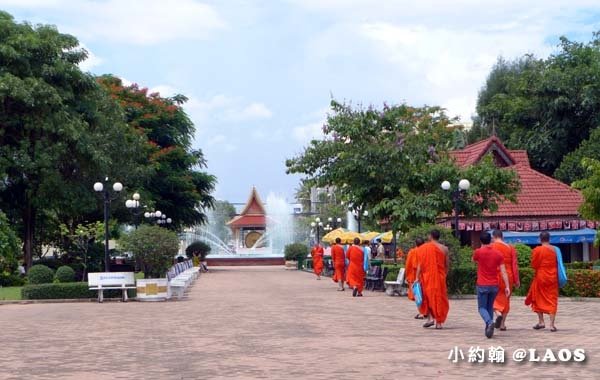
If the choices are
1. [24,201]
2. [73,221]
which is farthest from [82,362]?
[73,221]

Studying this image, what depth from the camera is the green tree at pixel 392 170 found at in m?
30.6

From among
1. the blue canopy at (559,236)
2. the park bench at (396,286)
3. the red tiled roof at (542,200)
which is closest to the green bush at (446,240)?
the park bench at (396,286)

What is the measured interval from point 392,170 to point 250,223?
64.3m

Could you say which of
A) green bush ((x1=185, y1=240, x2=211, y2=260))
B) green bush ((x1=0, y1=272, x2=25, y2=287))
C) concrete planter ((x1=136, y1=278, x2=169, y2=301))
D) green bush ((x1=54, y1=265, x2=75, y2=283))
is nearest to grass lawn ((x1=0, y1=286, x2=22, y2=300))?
green bush ((x1=54, y1=265, x2=75, y2=283))

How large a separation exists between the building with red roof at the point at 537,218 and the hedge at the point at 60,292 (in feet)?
54.2

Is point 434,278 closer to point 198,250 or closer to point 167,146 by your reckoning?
point 167,146

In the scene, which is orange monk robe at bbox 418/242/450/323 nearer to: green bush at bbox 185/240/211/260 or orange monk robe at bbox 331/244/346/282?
orange monk robe at bbox 331/244/346/282

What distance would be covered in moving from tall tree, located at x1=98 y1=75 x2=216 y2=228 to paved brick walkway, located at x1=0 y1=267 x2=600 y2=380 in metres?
32.1

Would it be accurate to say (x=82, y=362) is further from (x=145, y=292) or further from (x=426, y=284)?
(x=145, y=292)

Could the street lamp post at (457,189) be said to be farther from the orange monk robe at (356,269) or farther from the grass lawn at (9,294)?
the grass lawn at (9,294)

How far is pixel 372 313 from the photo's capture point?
2019 centimetres

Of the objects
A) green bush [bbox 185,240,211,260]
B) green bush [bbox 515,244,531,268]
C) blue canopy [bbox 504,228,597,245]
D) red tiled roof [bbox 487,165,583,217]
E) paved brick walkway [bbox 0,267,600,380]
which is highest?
red tiled roof [bbox 487,165,583,217]

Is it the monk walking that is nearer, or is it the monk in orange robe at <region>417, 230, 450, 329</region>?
the monk walking

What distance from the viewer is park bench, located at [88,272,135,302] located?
26.0m
